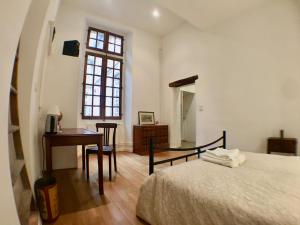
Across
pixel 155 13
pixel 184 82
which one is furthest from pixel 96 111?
pixel 155 13

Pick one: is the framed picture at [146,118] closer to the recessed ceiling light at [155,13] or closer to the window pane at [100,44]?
the window pane at [100,44]

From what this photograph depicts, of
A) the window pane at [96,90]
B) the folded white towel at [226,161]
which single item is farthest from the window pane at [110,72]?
the folded white towel at [226,161]

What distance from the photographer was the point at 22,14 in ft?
2.85

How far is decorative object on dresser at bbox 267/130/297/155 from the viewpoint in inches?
101

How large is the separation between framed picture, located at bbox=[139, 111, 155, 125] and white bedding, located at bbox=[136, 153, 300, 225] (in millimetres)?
3347

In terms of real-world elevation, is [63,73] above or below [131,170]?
above

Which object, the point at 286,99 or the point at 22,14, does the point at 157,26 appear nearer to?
the point at 286,99

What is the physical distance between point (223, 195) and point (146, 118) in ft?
13.5

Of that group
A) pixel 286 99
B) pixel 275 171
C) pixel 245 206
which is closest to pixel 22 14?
pixel 245 206

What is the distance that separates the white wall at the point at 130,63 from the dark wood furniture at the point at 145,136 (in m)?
0.34

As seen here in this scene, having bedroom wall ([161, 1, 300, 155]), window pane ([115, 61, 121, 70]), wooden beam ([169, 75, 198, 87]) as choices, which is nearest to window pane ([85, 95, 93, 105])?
window pane ([115, 61, 121, 70])

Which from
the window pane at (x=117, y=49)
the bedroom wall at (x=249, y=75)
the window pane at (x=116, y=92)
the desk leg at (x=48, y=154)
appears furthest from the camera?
the window pane at (x=117, y=49)

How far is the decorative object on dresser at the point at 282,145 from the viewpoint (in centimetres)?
257

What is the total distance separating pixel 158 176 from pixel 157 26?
15.7 feet
